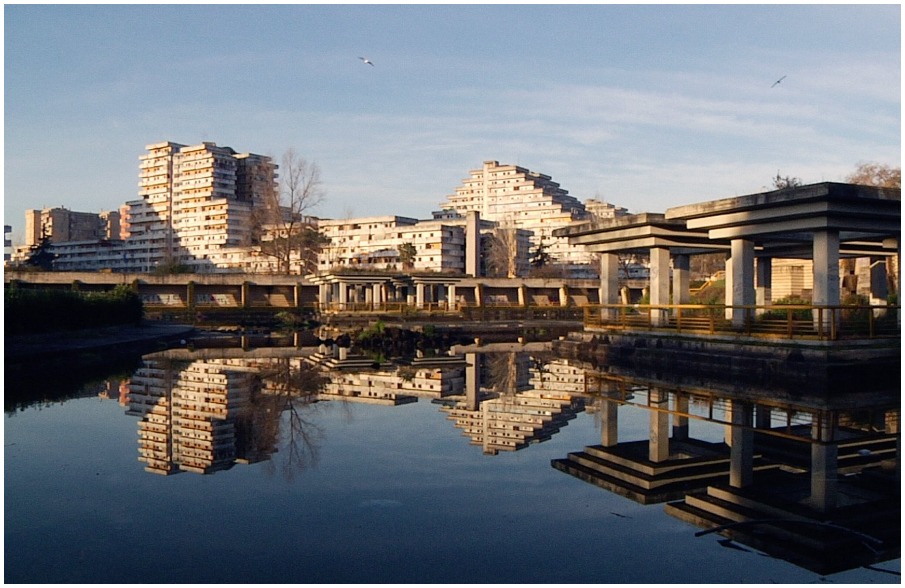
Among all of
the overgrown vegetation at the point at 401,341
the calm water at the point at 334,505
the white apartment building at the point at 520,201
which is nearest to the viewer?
the calm water at the point at 334,505

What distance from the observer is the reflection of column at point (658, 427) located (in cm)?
1152

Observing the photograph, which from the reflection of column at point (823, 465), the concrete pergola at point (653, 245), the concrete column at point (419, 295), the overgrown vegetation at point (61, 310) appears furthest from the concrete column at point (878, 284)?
the concrete column at point (419, 295)

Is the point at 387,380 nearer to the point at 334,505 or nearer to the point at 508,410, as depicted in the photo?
the point at 508,410

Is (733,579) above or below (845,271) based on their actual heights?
below

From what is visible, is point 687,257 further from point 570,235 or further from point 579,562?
point 579,562

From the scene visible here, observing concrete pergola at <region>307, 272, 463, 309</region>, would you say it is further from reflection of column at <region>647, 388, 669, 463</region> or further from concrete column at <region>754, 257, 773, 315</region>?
reflection of column at <region>647, 388, 669, 463</region>

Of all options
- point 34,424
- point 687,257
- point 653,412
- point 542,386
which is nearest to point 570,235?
point 687,257

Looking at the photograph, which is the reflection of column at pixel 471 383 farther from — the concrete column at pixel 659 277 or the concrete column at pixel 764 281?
the concrete column at pixel 764 281

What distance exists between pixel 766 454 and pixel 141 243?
15052 cm

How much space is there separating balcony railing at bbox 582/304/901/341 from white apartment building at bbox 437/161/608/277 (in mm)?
113788

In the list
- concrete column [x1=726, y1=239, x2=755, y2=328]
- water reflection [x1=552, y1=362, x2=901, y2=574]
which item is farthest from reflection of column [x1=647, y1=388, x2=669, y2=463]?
concrete column [x1=726, y1=239, x2=755, y2=328]

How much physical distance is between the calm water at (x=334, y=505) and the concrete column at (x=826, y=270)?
9.65 meters

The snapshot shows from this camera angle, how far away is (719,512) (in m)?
8.50

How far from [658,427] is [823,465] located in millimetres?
3296
